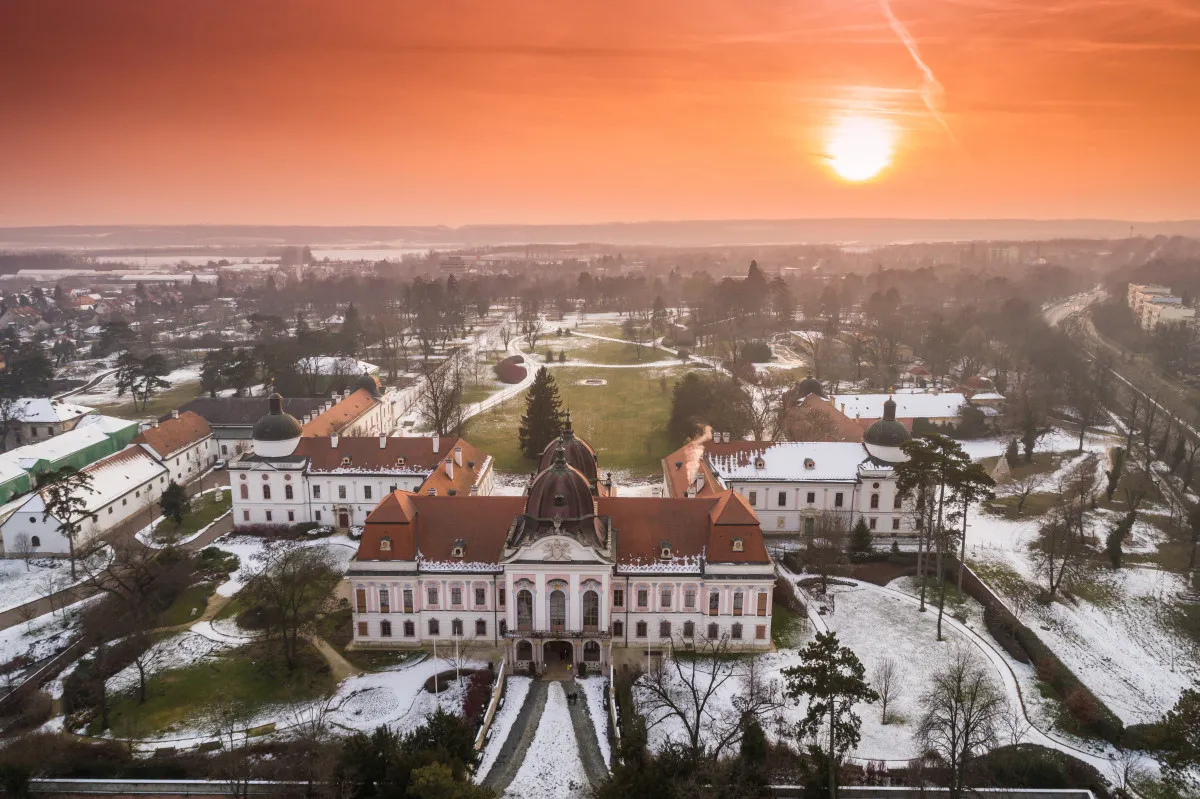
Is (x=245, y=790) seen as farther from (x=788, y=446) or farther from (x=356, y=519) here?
(x=788, y=446)

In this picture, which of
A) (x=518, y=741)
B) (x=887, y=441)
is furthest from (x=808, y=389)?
(x=518, y=741)

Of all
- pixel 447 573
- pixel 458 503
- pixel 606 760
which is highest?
pixel 458 503

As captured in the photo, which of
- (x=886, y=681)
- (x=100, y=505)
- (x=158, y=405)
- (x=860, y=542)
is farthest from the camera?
(x=158, y=405)

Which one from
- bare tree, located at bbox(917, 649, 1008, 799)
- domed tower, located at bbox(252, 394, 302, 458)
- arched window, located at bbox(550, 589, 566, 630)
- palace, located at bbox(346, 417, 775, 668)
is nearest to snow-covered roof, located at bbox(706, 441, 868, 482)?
palace, located at bbox(346, 417, 775, 668)

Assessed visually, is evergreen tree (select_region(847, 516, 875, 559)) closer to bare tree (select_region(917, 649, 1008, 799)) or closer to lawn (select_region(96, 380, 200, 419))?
bare tree (select_region(917, 649, 1008, 799))

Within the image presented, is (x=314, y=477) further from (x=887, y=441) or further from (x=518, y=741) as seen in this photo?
(x=887, y=441)

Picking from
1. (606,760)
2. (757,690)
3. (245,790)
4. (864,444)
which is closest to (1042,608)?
(864,444)

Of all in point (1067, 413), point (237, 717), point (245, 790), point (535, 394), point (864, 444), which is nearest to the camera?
point (245, 790)
